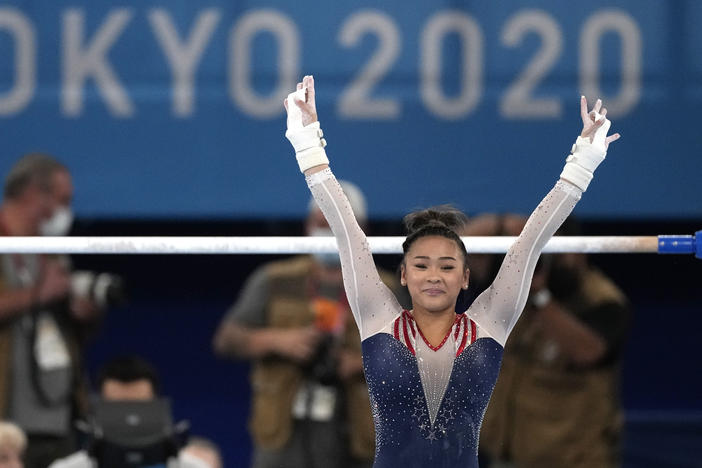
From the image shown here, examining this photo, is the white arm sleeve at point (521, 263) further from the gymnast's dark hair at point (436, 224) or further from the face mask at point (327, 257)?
the face mask at point (327, 257)

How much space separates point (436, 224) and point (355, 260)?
231 millimetres

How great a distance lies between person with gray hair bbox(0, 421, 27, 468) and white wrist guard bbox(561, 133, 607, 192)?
2.36m

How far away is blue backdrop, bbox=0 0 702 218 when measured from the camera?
5.63 meters

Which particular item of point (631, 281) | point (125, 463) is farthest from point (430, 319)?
point (631, 281)

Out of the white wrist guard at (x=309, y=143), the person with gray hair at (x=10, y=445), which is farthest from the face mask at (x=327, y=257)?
the white wrist guard at (x=309, y=143)

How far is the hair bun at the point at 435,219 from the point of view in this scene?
10.3 ft

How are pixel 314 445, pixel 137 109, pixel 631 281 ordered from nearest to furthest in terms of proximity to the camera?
pixel 314 445, pixel 137 109, pixel 631 281

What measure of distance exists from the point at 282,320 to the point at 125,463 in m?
0.93

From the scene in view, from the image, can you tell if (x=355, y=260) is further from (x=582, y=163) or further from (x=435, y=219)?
(x=582, y=163)

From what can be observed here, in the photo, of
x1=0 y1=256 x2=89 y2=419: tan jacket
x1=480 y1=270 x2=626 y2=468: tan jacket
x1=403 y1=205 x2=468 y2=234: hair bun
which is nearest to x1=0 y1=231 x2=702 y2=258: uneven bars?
x1=403 y1=205 x2=468 y2=234: hair bun

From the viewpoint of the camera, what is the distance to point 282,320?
496cm

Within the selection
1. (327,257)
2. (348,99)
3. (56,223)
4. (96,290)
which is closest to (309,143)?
(327,257)

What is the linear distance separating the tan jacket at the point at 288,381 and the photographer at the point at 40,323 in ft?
2.35

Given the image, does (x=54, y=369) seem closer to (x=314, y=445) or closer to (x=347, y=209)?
(x=314, y=445)
